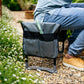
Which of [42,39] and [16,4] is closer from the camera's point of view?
[42,39]

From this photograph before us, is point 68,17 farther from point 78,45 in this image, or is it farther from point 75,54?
point 75,54

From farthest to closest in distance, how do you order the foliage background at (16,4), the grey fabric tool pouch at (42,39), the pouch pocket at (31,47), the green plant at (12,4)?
the green plant at (12,4) < the foliage background at (16,4) < the pouch pocket at (31,47) < the grey fabric tool pouch at (42,39)

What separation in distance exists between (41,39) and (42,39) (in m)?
0.01

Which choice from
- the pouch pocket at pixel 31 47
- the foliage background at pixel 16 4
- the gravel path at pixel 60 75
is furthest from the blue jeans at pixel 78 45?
the foliage background at pixel 16 4

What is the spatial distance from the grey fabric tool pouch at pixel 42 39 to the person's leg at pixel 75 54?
12.1 inches

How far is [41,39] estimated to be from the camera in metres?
2.56

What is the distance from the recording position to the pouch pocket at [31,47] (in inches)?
102

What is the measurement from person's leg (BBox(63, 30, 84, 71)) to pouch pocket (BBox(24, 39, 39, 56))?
518 millimetres

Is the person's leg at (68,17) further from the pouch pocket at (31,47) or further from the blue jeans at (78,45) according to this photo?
the pouch pocket at (31,47)

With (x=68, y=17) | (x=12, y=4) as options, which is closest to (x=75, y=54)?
(x=68, y=17)

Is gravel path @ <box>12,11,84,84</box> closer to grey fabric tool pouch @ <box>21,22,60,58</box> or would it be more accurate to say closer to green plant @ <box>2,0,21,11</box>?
grey fabric tool pouch @ <box>21,22,60,58</box>

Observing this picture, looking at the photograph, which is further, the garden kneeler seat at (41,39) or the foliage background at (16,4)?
the foliage background at (16,4)

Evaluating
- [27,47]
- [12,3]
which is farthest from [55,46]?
[12,3]

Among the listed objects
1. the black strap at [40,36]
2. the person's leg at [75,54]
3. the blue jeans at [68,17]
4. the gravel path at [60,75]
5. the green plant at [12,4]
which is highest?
the blue jeans at [68,17]
